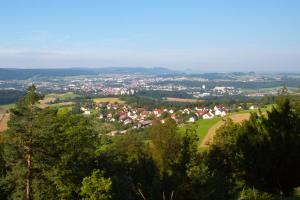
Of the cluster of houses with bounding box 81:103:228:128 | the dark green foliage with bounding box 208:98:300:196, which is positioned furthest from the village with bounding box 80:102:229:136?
the dark green foliage with bounding box 208:98:300:196

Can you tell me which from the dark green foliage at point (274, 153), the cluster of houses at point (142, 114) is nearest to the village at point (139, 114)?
the cluster of houses at point (142, 114)

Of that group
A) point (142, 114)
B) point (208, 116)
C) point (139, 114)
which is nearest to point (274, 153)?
point (208, 116)

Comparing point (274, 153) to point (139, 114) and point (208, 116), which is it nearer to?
point (208, 116)

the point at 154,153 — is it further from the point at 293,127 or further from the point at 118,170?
the point at 293,127

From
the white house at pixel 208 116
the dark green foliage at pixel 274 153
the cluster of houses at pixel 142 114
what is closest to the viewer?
the dark green foliage at pixel 274 153

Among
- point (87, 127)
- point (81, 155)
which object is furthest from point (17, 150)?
point (87, 127)

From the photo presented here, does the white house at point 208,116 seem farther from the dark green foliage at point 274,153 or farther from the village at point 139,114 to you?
the dark green foliage at point 274,153

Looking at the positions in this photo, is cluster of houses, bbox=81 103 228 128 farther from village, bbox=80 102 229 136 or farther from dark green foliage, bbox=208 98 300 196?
dark green foliage, bbox=208 98 300 196

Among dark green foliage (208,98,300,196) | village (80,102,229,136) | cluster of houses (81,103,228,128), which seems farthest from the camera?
cluster of houses (81,103,228,128)

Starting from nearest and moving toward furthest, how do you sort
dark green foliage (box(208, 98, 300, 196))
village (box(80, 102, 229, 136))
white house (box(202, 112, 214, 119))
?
dark green foliage (box(208, 98, 300, 196)) → village (box(80, 102, 229, 136)) → white house (box(202, 112, 214, 119))
